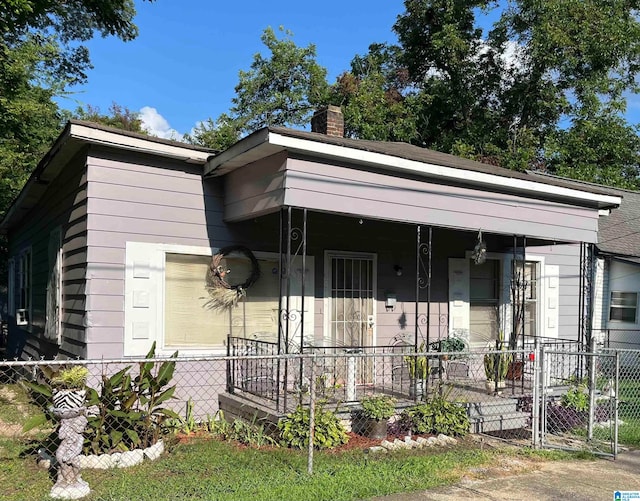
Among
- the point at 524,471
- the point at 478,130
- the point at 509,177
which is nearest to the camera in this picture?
the point at 524,471

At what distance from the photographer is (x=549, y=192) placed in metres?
9.04

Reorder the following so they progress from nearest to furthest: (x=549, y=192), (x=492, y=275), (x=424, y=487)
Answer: (x=424, y=487), (x=549, y=192), (x=492, y=275)

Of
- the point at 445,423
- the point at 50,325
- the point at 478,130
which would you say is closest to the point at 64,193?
the point at 50,325

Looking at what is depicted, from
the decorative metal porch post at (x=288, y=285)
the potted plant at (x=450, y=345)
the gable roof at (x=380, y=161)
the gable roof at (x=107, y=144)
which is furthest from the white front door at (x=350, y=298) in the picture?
the gable roof at (x=107, y=144)

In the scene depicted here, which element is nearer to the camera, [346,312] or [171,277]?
[171,277]

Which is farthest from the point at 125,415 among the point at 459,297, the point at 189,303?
the point at 459,297

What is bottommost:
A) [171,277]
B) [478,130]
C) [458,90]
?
[171,277]

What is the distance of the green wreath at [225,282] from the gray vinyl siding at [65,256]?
1.63 meters

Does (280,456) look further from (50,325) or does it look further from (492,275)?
(492,275)

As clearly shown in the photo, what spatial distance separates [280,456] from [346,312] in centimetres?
368

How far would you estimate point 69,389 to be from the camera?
15.7 ft

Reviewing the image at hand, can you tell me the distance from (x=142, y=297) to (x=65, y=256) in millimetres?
1818

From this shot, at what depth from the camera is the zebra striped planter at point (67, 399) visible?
15.3 feet

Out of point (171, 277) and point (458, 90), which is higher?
point (458, 90)
